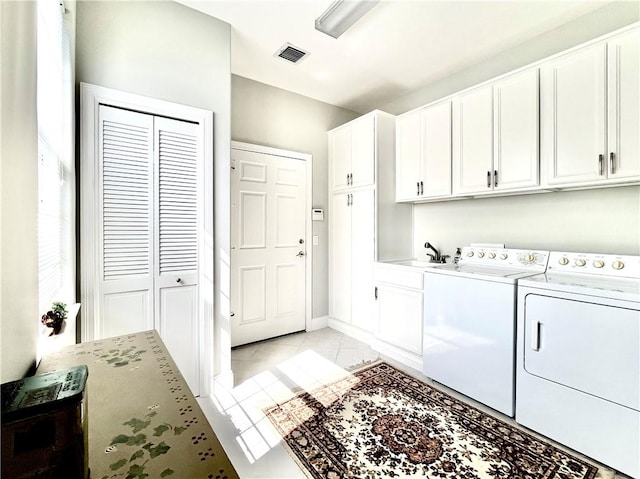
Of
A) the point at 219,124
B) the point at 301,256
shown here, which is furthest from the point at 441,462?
the point at 219,124

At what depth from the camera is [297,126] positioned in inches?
142

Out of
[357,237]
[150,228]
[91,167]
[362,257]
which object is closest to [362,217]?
[357,237]

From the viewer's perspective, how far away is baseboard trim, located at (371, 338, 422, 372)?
2693 mm

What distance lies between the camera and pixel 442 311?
238 cm

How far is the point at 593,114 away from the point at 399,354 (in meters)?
2.41

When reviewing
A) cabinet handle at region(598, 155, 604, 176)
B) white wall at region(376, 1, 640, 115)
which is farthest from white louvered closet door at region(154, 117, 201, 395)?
cabinet handle at region(598, 155, 604, 176)

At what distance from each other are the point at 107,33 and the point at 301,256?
260 centimetres

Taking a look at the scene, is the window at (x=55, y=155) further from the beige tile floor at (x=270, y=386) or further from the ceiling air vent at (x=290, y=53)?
the ceiling air vent at (x=290, y=53)

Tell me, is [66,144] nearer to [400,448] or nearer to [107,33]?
[107,33]

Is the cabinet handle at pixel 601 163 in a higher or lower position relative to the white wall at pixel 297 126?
lower

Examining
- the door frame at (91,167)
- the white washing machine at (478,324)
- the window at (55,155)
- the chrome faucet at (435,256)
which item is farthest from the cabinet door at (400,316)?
the window at (55,155)

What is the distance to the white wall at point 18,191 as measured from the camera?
2.30ft

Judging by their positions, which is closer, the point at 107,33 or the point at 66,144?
the point at 66,144

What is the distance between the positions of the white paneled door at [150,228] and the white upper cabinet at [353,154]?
1756mm
